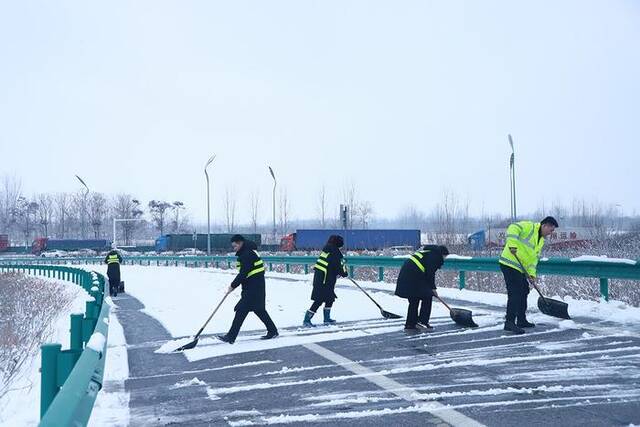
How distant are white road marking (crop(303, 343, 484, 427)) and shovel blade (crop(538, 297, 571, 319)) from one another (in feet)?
13.6

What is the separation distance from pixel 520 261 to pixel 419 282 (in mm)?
1600

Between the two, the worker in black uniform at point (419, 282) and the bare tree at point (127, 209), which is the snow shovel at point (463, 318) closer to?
the worker in black uniform at point (419, 282)

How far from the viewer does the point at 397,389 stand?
6293mm

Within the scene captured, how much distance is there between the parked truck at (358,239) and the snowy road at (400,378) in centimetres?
4915

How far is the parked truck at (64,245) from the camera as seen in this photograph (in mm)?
79688

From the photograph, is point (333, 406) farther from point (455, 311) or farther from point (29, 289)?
point (29, 289)

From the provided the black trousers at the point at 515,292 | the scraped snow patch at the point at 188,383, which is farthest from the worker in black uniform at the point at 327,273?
the scraped snow patch at the point at 188,383

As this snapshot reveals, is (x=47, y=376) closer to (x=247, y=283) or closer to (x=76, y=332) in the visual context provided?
(x=76, y=332)

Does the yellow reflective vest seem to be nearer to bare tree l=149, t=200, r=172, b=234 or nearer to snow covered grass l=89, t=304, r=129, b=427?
snow covered grass l=89, t=304, r=129, b=427

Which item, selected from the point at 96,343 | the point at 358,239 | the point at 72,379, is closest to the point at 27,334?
the point at 96,343

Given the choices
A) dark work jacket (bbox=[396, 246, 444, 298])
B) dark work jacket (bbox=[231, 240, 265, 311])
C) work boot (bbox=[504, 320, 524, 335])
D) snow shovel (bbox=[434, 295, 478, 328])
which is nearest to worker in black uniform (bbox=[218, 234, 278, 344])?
dark work jacket (bbox=[231, 240, 265, 311])

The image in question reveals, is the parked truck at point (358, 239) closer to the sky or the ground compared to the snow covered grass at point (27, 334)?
closer to the sky

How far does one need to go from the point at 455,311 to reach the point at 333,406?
5.28 m

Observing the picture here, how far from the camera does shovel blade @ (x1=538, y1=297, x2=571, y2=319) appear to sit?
34.6ft
